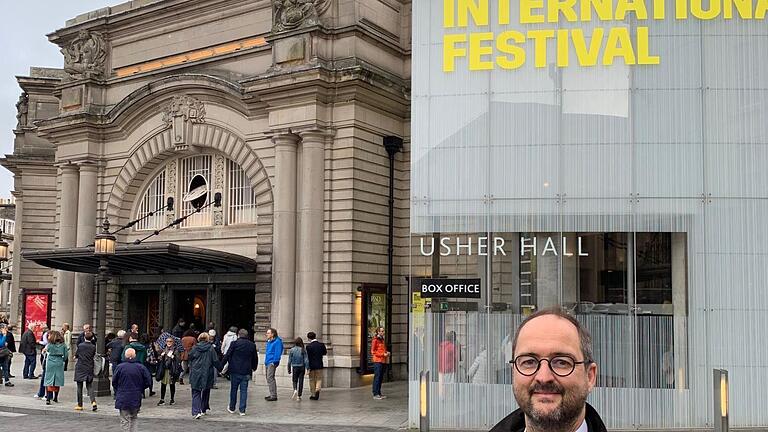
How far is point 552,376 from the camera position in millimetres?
2742

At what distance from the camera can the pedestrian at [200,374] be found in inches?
692

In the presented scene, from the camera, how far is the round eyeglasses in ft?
9.04

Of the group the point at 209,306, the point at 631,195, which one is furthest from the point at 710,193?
the point at 209,306

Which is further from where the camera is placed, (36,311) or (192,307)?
(36,311)

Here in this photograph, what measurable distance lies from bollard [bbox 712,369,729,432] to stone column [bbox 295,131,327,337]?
1357 centimetres

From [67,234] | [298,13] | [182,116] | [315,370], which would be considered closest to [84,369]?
[315,370]

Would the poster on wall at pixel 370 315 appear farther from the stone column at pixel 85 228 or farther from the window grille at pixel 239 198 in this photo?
the stone column at pixel 85 228

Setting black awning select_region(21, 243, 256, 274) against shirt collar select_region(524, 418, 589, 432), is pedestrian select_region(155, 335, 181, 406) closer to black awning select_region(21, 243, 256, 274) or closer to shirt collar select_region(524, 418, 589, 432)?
black awning select_region(21, 243, 256, 274)

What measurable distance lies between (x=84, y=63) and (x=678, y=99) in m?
22.9

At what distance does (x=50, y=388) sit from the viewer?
20062 mm

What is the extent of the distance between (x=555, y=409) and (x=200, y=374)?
51.6ft

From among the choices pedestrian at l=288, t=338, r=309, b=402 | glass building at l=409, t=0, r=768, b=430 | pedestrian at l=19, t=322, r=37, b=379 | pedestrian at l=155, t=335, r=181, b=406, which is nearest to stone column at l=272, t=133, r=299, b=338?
pedestrian at l=288, t=338, r=309, b=402

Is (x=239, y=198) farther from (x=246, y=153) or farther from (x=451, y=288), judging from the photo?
(x=451, y=288)

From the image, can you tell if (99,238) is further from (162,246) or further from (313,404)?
(313,404)
